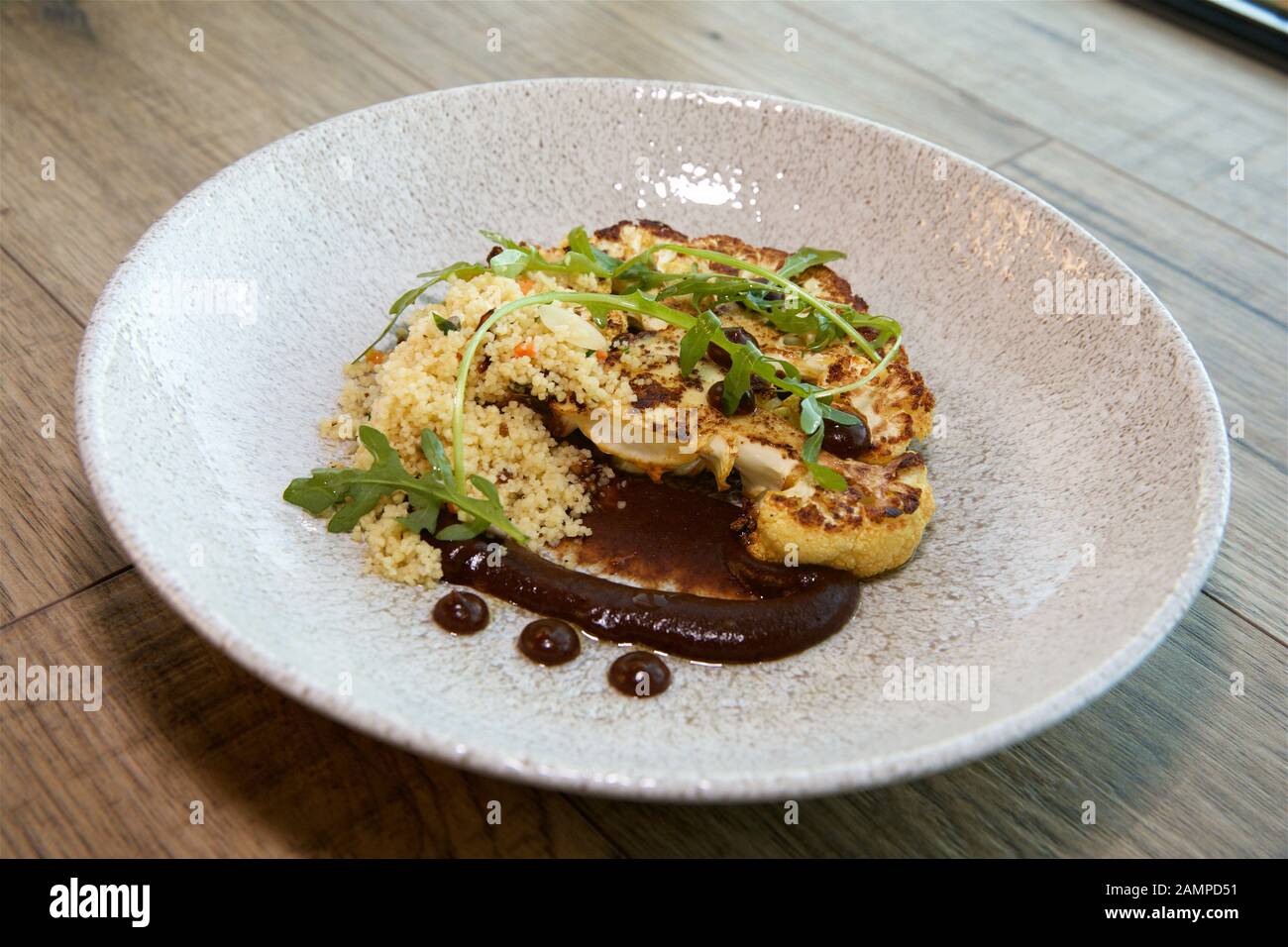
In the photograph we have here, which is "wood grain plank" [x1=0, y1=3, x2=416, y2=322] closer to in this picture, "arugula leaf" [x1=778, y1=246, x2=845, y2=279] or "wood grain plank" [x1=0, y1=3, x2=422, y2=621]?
"wood grain plank" [x1=0, y1=3, x2=422, y2=621]

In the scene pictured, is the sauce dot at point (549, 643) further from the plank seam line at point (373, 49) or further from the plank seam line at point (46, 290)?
the plank seam line at point (373, 49)

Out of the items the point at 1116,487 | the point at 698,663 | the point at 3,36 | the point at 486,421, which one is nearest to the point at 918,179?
the point at 1116,487

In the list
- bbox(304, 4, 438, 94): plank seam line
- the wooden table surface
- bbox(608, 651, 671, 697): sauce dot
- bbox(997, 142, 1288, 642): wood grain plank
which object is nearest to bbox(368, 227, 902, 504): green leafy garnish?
bbox(608, 651, 671, 697): sauce dot

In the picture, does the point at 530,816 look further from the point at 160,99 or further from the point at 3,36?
the point at 3,36

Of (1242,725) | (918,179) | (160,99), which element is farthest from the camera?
(160,99)

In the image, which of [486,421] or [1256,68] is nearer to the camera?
[486,421]
